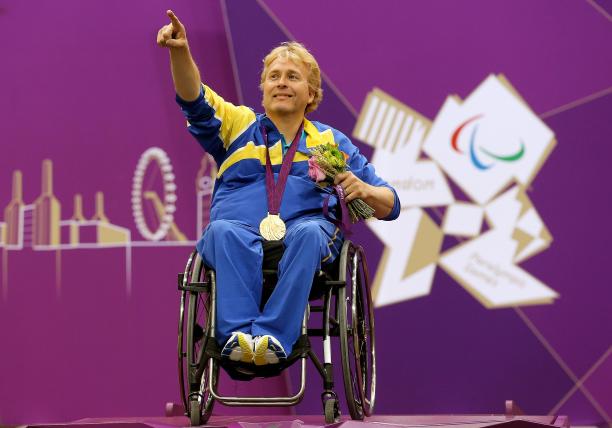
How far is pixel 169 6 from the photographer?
193 inches

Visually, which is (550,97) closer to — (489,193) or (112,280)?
(489,193)

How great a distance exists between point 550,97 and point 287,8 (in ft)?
3.84

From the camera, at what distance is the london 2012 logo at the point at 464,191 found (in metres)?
4.61

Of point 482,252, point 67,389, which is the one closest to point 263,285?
point 482,252

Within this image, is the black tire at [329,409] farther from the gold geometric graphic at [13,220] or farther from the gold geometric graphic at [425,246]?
the gold geometric graphic at [13,220]

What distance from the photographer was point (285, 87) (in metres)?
3.45

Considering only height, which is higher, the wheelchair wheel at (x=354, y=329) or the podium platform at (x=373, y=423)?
the wheelchair wheel at (x=354, y=329)

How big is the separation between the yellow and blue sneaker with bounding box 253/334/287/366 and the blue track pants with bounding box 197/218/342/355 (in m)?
0.04

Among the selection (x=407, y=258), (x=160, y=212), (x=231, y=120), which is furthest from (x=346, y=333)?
(x=160, y=212)

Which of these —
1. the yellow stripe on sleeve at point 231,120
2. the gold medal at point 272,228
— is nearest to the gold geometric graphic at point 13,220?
the yellow stripe on sleeve at point 231,120

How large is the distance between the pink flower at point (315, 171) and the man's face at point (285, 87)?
8.8 inches

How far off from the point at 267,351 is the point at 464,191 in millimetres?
1935

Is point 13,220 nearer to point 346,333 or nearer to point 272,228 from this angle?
point 272,228

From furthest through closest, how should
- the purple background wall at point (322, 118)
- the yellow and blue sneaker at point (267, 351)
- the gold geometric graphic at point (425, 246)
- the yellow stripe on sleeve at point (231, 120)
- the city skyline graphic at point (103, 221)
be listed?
the city skyline graphic at point (103, 221)
the gold geometric graphic at point (425, 246)
the purple background wall at point (322, 118)
the yellow stripe on sleeve at point (231, 120)
the yellow and blue sneaker at point (267, 351)
